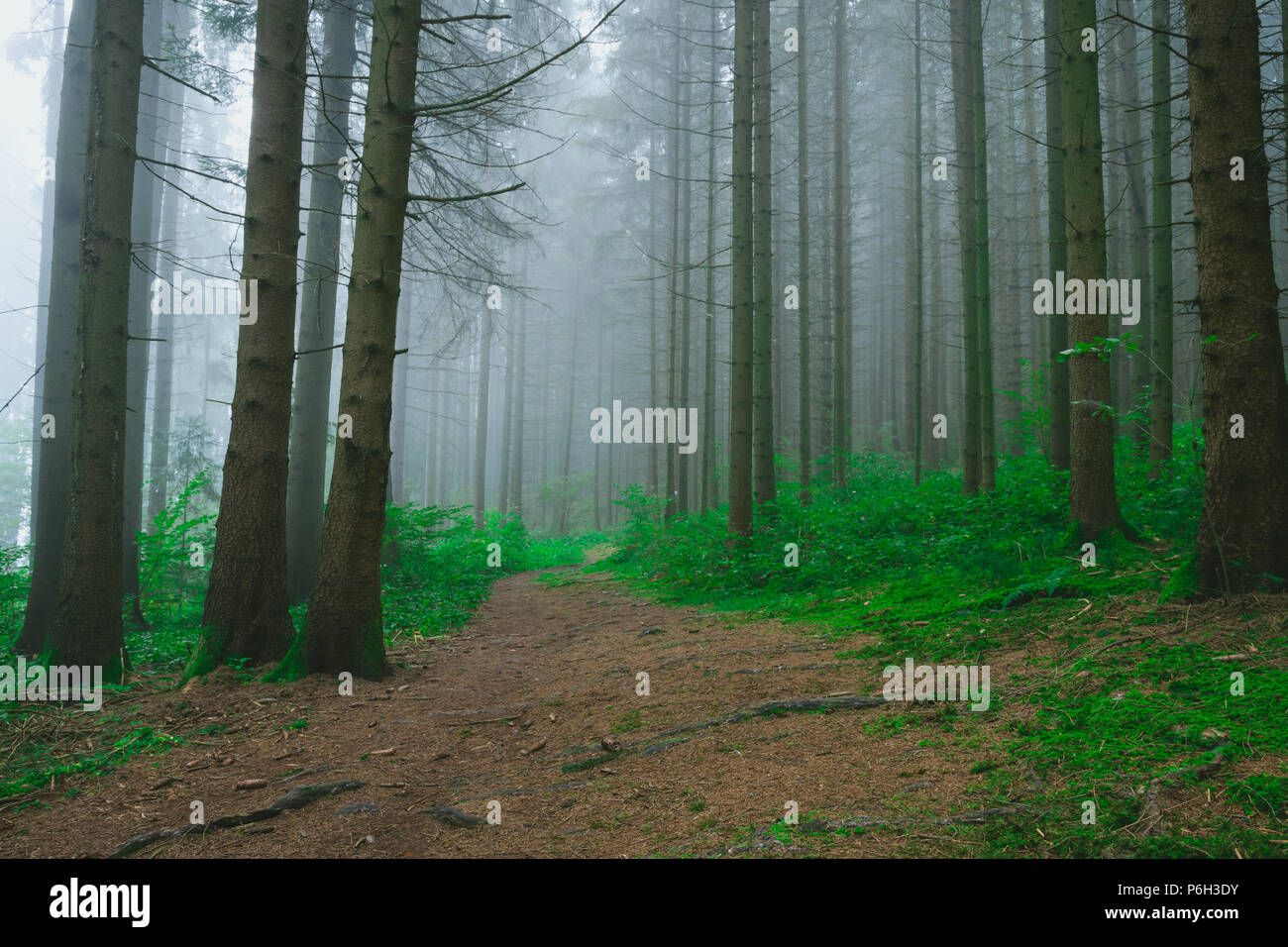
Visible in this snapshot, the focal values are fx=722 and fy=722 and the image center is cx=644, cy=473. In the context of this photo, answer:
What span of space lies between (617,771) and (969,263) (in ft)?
36.0

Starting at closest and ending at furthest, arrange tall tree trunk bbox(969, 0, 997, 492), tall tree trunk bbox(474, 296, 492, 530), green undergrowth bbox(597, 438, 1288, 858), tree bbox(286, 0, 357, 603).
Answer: green undergrowth bbox(597, 438, 1288, 858) < tree bbox(286, 0, 357, 603) < tall tree trunk bbox(969, 0, 997, 492) < tall tree trunk bbox(474, 296, 492, 530)

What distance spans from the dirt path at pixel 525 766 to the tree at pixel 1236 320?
2607 millimetres

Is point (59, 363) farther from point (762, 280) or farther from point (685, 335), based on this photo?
point (685, 335)

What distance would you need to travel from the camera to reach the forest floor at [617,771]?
2939mm

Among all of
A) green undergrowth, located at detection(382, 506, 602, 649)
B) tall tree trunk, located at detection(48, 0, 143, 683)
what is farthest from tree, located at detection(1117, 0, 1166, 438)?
tall tree trunk, located at detection(48, 0, 143, 683)

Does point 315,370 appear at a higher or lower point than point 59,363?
higher

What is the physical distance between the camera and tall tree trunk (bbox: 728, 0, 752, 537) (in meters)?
10.8

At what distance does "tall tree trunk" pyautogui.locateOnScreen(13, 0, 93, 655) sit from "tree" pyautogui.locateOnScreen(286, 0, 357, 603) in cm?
260

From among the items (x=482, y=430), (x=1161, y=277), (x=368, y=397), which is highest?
(x=1161, y=277)

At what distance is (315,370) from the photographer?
35.3 ft

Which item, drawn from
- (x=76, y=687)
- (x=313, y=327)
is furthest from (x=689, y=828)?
(x=313, y=327)

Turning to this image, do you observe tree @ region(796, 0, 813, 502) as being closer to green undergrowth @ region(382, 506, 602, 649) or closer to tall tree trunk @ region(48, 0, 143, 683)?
green undergrowth @ region(382, 506, 602, 649)

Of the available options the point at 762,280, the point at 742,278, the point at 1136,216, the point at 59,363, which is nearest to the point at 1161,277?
the point at 1136,216

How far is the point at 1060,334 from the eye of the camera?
932cm
